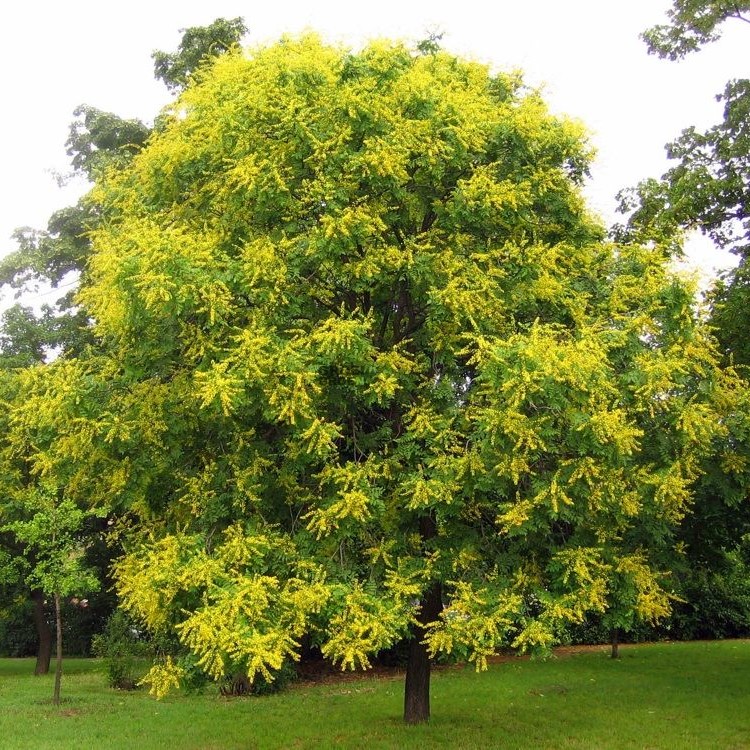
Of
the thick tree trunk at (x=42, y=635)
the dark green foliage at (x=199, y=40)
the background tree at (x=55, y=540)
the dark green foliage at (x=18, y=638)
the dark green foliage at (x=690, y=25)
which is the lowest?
the dark green foliage at (x=18, y=638)

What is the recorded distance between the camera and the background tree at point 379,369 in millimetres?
7758

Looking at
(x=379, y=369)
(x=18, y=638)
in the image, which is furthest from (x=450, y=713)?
(x=18, y=638)

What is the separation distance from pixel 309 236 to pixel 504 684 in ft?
40.9

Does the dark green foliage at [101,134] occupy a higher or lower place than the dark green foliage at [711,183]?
higher

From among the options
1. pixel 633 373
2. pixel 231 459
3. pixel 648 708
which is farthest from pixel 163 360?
pixel 648 708

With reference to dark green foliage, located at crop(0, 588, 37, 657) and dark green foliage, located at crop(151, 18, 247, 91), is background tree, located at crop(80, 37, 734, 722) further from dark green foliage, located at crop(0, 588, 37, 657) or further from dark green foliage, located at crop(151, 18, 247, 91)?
dark green foliage, located at crop(0, 588, 37, 657)

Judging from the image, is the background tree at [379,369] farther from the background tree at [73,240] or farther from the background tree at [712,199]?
the background tree at [73,240]

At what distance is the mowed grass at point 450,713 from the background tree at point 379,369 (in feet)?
9.63

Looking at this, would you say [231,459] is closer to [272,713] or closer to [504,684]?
[272,713]

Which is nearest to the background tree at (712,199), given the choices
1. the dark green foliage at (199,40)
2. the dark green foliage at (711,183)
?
the dark green foliage at (711,183)

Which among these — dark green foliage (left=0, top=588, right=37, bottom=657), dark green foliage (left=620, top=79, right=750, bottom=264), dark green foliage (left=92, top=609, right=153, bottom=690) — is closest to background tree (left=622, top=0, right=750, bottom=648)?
dark green foliage (left=620, top=79, right=750, bottom=264)

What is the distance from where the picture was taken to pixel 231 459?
913cm

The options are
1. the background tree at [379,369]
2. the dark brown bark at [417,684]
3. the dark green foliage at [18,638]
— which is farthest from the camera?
the dark green foliage at [18,638]

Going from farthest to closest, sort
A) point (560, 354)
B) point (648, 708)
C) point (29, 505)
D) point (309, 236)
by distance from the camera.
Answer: point (29, 505), point (648, 708), point (309, 236), point (560, 354)
